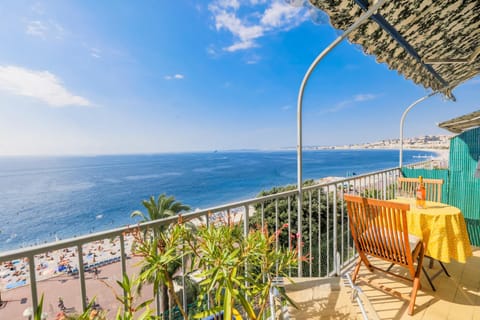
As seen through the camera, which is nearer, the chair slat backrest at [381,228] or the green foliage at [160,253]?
the green foliage at [160,253]

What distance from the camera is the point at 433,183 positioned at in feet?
10.2

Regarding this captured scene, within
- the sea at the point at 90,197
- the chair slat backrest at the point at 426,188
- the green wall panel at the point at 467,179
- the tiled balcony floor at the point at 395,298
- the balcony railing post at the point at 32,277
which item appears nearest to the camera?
the balcony railing post at the point at 32,277

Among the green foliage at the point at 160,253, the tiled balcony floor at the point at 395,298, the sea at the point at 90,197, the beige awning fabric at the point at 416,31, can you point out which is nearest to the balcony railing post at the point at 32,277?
the green foliage at the point at 160,253

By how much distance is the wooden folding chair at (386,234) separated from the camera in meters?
1.81

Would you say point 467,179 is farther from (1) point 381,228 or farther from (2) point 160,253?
(2) point 160,253

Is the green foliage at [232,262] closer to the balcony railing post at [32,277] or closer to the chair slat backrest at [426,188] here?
the balcony railing post at [32,277]

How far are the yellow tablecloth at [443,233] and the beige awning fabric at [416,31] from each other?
1.65 m

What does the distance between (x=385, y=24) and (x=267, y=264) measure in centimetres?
223

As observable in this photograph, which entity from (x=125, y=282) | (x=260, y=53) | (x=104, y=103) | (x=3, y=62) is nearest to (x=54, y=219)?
(x=104, y=103)

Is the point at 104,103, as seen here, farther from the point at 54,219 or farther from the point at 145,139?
the point at 54,219

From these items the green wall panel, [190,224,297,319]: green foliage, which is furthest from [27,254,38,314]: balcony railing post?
the green wall panel

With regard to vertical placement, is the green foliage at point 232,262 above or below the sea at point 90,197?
above

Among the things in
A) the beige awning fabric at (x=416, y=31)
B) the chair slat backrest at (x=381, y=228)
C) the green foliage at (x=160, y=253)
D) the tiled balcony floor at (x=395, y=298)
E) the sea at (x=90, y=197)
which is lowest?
the sea at (x=90, y=197)

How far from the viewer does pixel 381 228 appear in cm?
196
